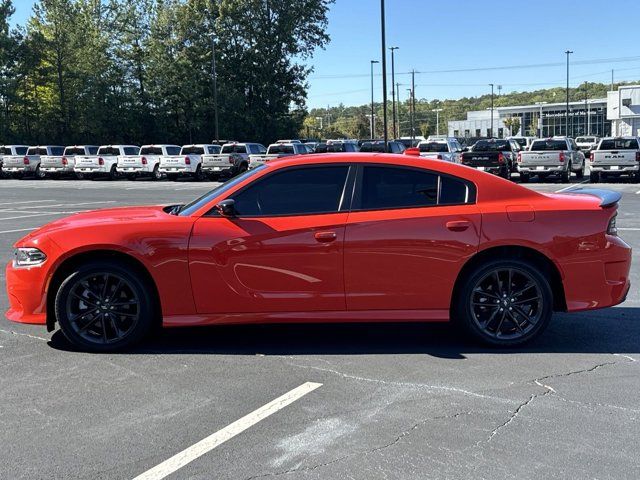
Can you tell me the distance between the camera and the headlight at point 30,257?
5.38m

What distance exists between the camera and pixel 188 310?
5.32m

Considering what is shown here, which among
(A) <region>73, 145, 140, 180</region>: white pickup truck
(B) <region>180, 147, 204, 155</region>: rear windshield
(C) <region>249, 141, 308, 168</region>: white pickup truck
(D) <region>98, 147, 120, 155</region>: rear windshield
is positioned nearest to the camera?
(C) <region>249, 141, 308, 168</region>: white pickup truck

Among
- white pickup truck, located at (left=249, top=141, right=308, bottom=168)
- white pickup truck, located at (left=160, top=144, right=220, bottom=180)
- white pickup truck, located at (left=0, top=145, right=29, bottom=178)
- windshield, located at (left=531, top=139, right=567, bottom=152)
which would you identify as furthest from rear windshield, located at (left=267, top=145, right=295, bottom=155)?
white pickup truck, located at (left=0, top=145, right=29, bottom=178)

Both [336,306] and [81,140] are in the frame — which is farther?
[81,140]

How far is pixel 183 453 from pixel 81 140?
57809 millimetres

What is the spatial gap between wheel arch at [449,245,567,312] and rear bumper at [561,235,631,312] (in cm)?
8

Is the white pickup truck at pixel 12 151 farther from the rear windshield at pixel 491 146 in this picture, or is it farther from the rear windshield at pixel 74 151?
the rear windshield at pixel 491 146

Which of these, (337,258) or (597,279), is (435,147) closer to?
(597,279)

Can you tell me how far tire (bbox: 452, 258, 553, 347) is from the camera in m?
5.39

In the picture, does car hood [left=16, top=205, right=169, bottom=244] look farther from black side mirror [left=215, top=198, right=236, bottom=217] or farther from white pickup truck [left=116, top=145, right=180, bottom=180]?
white pickup truck [left=116, top=145, right=180, bottom=180]

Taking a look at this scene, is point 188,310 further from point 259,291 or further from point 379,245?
point 379,245

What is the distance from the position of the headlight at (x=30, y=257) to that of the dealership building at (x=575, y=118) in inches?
3028

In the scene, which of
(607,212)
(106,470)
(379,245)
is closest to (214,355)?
(379,245)

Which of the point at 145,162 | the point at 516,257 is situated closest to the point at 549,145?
the point at 145,162
